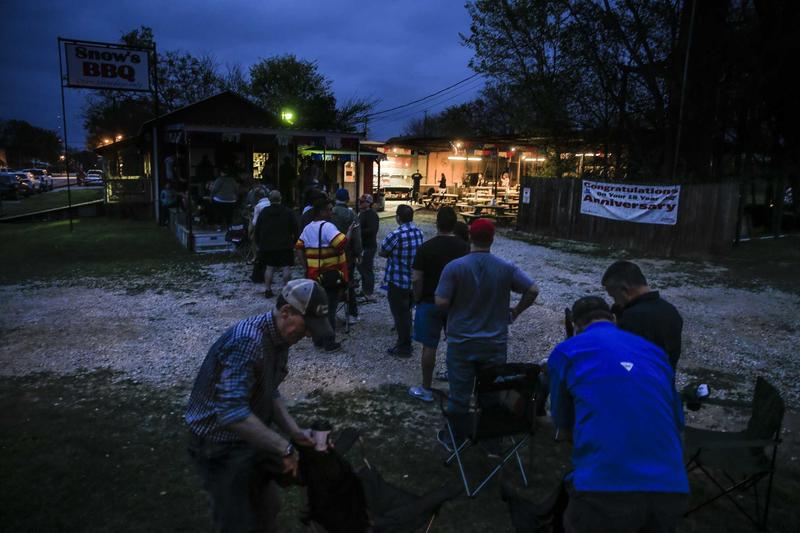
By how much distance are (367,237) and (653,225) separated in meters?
9.15

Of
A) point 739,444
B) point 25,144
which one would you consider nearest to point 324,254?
point 739,444

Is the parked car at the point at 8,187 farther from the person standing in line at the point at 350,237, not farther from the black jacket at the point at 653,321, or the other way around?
the black jacket at the point at 653,321

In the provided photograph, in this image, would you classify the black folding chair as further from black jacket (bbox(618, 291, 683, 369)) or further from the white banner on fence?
the white banner on fence

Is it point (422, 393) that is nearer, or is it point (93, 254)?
point (422, 393)

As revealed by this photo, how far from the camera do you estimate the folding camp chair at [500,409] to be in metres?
3.50

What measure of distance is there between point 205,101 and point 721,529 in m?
20.6

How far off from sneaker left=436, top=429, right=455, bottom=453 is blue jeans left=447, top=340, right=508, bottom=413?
1.21 feet

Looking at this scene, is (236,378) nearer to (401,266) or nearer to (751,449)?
(751,449)

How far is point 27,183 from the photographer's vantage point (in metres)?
35.0

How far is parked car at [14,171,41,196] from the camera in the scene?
1342 inches

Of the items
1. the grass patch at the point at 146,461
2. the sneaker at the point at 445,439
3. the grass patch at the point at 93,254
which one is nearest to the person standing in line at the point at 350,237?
the grass patch at the point at 146,461

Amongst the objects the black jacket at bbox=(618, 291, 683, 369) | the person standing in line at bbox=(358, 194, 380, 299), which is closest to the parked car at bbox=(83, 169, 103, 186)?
the person standing in line at bbox=(358, 194, 380, 299)

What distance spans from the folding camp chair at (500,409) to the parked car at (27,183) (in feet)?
127

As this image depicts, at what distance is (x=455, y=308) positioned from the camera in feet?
13.4
